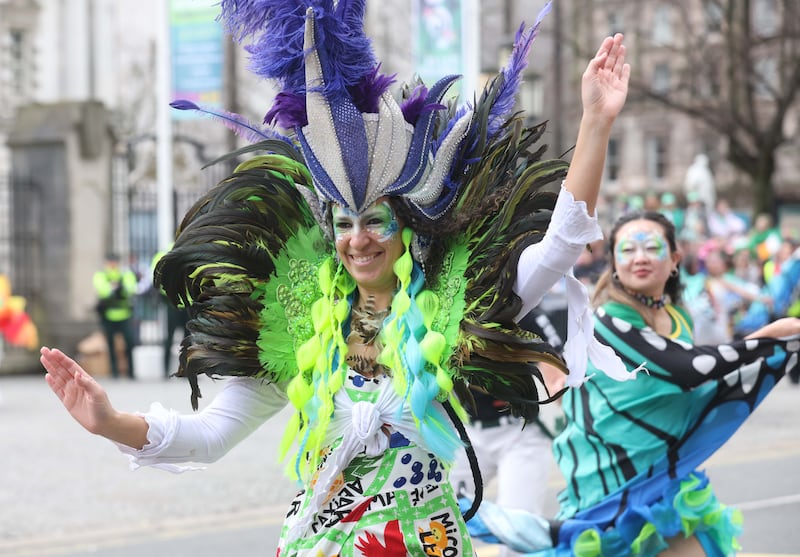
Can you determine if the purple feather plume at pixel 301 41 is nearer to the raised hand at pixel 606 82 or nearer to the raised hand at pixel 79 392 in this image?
the raised hand at pixel 606 82

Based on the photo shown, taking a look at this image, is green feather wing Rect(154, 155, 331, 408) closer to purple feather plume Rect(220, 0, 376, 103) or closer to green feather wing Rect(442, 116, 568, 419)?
purple feather plume Rect(220, 0, 376, 103)

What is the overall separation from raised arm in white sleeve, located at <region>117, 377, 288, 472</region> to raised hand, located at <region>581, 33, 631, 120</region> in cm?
125

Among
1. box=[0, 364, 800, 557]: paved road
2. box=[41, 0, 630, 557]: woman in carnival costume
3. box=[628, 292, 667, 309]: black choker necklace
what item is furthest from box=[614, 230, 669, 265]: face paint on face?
box=[0, 364, 800, 557]: paved road

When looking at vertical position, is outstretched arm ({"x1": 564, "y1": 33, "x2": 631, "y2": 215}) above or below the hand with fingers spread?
above

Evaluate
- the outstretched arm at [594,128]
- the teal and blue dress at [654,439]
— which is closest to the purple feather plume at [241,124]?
the outstretched arm at [594,128]

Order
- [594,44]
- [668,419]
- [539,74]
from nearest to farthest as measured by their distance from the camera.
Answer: [668,419], [539,74], [594,44]

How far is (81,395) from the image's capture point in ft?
10.5

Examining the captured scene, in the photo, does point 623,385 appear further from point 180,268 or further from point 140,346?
point 140,346

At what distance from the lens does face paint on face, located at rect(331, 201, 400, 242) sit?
11.2 ft

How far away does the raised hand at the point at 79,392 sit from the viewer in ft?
10.4

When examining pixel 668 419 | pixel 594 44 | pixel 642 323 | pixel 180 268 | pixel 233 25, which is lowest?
pixel 668 419

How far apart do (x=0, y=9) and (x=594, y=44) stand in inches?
950

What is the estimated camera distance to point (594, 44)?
3291cm

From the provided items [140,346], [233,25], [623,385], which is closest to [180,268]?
[233,25]
